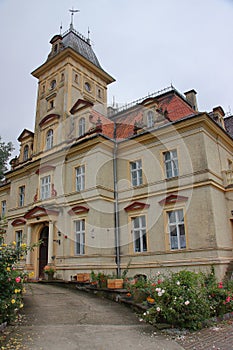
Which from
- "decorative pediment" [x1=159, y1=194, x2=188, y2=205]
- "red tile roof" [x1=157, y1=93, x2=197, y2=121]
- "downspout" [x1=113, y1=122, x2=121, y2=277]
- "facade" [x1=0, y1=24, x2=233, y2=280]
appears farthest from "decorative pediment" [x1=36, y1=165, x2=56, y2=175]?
"red tile roof" [x1=157, y1=93, x2=197, y2=121]

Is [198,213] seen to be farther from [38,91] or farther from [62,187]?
[38,91]

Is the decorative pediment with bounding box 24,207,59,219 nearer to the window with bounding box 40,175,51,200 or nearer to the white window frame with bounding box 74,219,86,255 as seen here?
the window with bounding box 40,175,51,200

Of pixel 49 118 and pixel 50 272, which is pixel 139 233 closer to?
pixel 50 272

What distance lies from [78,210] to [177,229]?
221 inches

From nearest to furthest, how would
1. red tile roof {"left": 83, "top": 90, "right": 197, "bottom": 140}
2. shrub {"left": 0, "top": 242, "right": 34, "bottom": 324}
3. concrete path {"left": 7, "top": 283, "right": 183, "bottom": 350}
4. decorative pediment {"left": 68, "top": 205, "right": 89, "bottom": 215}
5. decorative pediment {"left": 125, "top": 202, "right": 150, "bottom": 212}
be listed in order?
shrub {"left": 0, "top": 242, "right": 34, "bottom": 324} → concrete path {"left": 7, "top": 283, "right": 183, "bottom": 350} → decorative pediment {"left": 125, "top": 202, "right": 150, "bottom": 212} → decorative pediment {"left": 68, "top": 205, "right": 89, "bottom": 215} → red tile roof {"left": 83, "top": 90, "right": 197, "bottom": 140}

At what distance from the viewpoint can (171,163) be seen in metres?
16.0

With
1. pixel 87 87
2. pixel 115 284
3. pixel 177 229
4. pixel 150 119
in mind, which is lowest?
pixel 115 284

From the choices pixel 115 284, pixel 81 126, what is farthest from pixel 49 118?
pixel 115 284

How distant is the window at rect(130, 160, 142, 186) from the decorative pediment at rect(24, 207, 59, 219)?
4900 millimetres

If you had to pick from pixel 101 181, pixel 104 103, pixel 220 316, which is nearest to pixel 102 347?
pixel 220 316

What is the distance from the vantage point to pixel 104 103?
24.4 meters

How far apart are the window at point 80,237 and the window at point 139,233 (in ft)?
9.19

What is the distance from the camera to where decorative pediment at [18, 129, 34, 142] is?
2294 centimetres

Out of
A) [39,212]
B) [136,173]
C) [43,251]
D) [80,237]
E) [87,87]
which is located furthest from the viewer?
[87,87]
